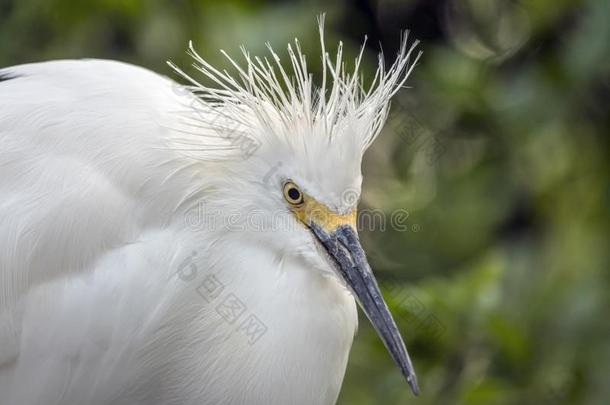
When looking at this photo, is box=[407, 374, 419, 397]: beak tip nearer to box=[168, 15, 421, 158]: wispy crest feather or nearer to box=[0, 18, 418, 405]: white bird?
box=[0, 18, 418, 405]: white bird

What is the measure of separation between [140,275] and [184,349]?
6.8 inches

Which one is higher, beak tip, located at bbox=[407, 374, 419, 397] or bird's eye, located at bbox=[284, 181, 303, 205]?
bird's eye, located at bbox=[284, 181, 303, 205]

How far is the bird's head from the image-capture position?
6.36 feet

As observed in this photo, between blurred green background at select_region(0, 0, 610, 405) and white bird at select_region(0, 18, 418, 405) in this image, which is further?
blurred green background at select_region(0, 0, 610, 405)

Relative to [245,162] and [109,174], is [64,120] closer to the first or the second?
[109,174]

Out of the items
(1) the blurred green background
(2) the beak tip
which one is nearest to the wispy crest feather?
(2) the beak tip

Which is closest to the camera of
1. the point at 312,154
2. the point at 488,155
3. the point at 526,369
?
the point at 312,154

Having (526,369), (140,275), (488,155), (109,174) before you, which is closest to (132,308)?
(140,275)

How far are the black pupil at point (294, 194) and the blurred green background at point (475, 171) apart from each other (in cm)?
54

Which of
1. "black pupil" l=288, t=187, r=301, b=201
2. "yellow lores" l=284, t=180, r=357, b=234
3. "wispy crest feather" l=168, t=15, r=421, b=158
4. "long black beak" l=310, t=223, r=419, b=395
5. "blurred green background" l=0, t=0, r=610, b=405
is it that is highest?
"wispy crest feather" l=168, t=15, r=421, b=158

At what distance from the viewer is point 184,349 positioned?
2.01 meters

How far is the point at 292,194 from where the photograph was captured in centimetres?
196

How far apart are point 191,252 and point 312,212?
24 cm

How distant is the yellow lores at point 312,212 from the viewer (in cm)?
194
